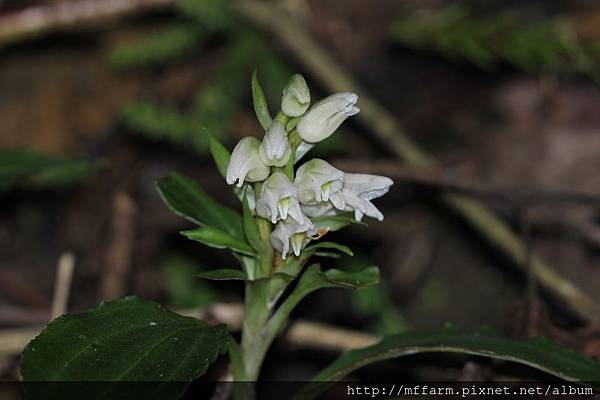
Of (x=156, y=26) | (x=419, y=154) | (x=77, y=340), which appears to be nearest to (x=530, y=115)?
(x=419, y=154)

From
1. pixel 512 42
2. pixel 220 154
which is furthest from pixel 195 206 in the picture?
pixel 512 42

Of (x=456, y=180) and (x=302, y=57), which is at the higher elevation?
(x=302, y=57)

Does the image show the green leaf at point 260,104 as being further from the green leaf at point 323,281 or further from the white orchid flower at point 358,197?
the green leaf at point 323,281

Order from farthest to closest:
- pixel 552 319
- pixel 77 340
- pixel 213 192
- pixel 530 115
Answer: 1. pixel 530 115
2. pixel 213 192
3. pixel 552 319
4. pixel 77 340

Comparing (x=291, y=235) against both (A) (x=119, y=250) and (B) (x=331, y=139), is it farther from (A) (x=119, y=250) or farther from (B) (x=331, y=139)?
(B) (x=331, y=139)

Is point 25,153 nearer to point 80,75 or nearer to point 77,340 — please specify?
point 77,340

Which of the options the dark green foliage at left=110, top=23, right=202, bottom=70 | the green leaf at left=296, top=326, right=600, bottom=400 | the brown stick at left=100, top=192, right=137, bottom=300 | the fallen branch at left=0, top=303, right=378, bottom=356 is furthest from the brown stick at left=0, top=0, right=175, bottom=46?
the green leaf at left=296, top=326, right=600, bottom=400

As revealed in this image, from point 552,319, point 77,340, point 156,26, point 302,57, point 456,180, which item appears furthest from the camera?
point 156,26
